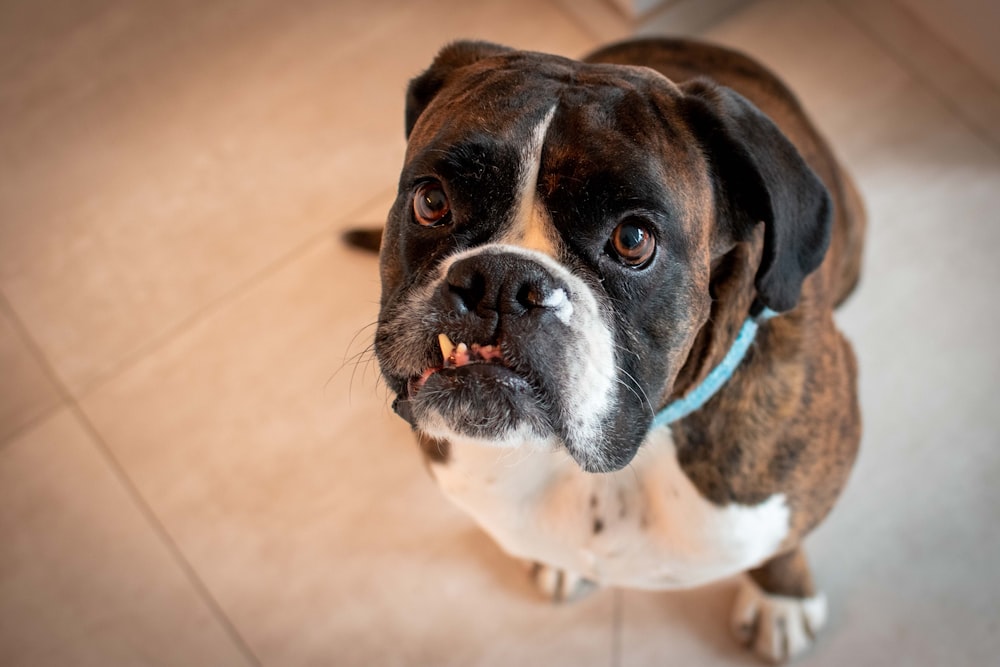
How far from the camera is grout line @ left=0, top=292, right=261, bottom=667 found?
2309 millimetres

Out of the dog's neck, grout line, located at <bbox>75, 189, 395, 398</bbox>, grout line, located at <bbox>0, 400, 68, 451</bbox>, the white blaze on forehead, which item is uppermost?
the white blaze on forehead

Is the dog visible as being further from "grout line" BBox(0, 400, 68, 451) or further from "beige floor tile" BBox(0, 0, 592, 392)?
"grout line" BBox(0, 400, 68, 451)

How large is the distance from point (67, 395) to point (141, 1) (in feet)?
4.25

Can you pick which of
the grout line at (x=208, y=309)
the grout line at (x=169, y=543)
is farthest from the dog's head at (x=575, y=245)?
the grout line at (x=208, y=309)

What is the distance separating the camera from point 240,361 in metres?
2.57

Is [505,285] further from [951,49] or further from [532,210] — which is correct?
[951,49]

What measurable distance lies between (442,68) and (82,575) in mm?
1605

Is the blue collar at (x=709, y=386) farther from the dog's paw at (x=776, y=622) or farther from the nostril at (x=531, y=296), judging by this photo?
the dog's paw at (x=776, y=622)

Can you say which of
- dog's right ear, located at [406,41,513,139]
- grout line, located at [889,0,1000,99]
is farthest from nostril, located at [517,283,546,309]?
grout line, located at [889,0,1000,99]

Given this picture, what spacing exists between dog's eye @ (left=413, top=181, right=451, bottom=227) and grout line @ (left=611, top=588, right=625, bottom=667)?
1233 millimetres

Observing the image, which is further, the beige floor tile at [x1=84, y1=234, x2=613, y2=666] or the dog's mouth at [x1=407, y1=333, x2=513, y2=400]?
the beige floor tile at [x1=84, y1=234, x2=613, y2=666]

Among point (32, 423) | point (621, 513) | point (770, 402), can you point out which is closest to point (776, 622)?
point (621, 513)

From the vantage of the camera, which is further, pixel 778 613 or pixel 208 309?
pixel 208 309

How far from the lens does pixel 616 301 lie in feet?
4.28
